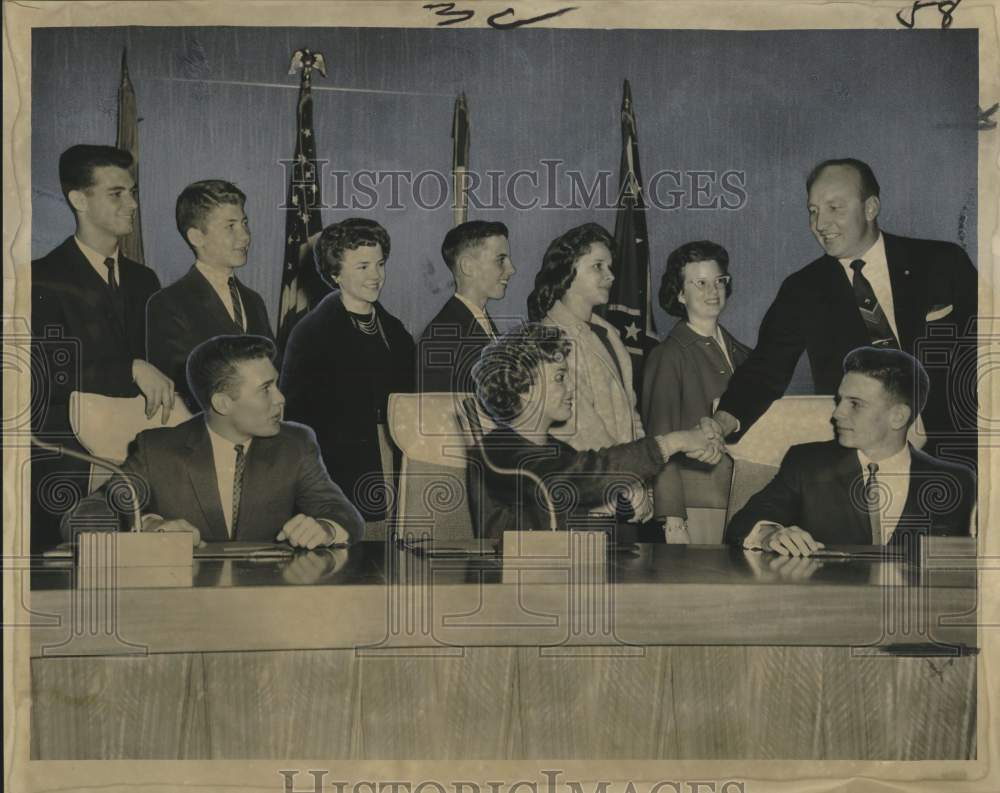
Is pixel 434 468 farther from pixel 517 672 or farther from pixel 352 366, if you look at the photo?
pixel 517 672

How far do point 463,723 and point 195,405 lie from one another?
64.1 inches

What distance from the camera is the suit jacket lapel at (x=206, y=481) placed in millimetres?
5094

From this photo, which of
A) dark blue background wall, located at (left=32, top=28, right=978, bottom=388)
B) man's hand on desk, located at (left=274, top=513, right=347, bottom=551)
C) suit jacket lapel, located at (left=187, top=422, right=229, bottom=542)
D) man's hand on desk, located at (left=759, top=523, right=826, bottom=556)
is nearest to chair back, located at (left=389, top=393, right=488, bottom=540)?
man's hand on desk, located at (left=274, top=513, right=347, bottom=551)

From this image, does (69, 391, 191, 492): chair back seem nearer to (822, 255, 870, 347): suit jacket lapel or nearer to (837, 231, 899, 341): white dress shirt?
(822, 255, 870, 347): suit jacket lapel

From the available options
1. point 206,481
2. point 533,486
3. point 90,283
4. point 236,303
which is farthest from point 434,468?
point 90,283

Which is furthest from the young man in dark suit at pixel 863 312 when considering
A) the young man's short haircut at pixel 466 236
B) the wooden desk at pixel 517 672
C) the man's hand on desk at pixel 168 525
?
the man's hand on desk at pixel 168 525

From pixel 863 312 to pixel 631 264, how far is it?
0.96 meters

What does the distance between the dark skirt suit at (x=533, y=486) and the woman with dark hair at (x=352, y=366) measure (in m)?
0.39

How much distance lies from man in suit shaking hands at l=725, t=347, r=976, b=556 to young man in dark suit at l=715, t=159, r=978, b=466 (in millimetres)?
74

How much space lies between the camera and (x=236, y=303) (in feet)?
16.9

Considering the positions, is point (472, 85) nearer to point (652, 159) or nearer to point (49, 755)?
point (652, 159)

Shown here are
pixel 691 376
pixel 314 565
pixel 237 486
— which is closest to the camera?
pixel 314 565

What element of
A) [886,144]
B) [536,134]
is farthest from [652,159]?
[886,144]

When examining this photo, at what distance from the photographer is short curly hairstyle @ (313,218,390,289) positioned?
5.15 meters
